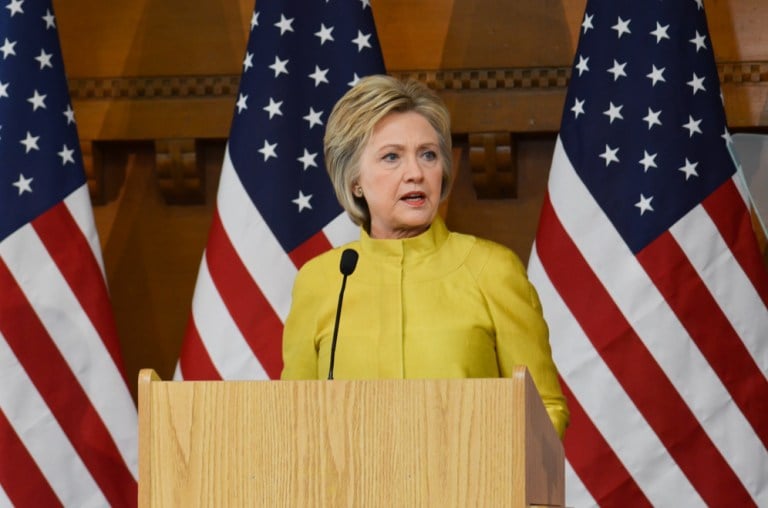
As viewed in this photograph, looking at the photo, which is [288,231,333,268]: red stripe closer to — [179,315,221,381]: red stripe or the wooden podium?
[179,315,221,381]: red stripe

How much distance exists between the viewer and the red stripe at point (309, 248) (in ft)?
12.4

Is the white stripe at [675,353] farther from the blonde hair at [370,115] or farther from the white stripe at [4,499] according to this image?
the white stripe at [4,499]

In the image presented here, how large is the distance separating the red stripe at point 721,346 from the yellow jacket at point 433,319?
126 cm

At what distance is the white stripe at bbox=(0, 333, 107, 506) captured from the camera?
3.68m

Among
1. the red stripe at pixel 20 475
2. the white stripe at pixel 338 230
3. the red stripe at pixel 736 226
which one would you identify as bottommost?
→ the red stripe at pixel 20 475

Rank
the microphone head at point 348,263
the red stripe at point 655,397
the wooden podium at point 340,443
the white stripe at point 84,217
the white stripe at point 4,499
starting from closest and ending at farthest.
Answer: the wooden podium at point 340,443 < the microphone head at point 348,263 < the red stripe at point 655,397 < the white stripe at point 4,499 < the white stripe at point 84,217

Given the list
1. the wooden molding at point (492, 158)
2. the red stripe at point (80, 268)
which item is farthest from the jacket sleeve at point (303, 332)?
the wooden molding at point (492, 158)

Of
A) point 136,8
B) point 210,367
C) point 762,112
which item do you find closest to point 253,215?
point 210,367

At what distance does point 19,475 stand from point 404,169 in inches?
68.6

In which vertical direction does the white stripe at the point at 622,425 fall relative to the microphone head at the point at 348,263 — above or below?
above

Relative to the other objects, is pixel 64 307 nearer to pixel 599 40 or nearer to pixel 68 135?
pixel 68 135

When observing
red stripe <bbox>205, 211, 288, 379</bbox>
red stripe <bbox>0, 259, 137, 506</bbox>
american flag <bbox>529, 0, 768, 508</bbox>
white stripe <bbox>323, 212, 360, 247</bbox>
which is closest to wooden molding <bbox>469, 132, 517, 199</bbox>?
american flag <bbox>529, 0, 768, 508</bbox>

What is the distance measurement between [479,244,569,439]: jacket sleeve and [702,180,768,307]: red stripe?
140cm

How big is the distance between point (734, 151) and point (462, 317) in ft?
1.69
